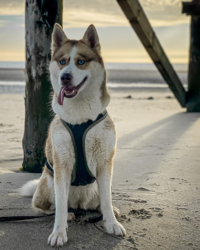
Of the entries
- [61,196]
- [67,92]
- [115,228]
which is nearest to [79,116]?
[67,92]

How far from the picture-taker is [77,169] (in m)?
2.50

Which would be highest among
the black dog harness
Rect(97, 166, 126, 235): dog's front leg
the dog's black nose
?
the dog's black nose

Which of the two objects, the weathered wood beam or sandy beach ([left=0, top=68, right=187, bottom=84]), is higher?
the weathered wood beam

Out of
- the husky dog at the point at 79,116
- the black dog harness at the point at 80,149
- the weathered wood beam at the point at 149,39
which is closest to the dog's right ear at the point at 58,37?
the husky dog at the point at 79,116

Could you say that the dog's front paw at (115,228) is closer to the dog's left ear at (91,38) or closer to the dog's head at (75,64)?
the dog's head at (75,64)

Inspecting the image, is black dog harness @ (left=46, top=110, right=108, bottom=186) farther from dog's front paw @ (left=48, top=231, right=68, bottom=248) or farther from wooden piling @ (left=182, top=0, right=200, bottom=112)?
wooden piling @ (left=182, top=0, right=200, bottom=112)

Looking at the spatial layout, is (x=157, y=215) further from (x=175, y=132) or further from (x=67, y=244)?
(x=175, y=132)

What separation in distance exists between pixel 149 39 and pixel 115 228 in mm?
4164

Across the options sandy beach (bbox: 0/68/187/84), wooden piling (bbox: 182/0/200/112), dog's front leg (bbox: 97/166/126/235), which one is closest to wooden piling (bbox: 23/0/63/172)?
dog's front leg (bbox: 97/166/126/235)

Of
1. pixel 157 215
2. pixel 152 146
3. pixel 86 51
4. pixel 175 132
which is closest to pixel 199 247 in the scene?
pixel 157 215

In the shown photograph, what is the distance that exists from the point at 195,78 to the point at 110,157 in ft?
19.9

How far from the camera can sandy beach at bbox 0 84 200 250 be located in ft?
7.64

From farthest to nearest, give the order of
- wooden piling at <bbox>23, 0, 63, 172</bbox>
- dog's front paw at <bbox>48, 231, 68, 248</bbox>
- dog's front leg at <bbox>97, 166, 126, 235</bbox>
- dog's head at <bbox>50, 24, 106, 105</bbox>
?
wooden piling at <bbox>23, 0, 63, 172</bbox> → dog's front leg at <bbox>97, 166, 126, 235</bbox> → dog's head at <bbox>50, 24, 106, 105</bbox> → dog's front paw at <bbox>48, 231, 68, 248</bbox>

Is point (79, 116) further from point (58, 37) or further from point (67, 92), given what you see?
point (58, 37)
